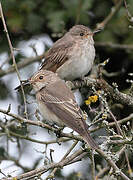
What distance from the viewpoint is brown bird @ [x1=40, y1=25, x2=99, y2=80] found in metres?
7.25

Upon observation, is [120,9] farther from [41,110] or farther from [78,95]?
[41,110]

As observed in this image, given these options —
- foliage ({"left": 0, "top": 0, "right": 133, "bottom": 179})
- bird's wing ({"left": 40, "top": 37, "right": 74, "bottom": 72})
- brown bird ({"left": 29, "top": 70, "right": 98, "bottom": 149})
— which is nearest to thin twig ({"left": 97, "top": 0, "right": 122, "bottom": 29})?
foliage ({"left": 0, "top": 0, "right": 133, "bottom": 179})

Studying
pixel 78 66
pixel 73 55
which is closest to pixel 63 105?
pixel 78 66

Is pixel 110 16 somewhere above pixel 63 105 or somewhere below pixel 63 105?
above

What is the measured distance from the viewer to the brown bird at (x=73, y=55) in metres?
7.25

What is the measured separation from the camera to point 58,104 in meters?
5.72

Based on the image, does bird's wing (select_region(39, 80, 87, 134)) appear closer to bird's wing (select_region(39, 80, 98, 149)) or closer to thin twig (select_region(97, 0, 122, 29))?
bird's wing (select_region(39, 80, 98, 149))

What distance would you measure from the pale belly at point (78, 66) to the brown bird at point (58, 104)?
0.53 m

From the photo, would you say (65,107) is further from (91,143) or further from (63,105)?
(91,143)

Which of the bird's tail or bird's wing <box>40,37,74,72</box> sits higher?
the bird's tail

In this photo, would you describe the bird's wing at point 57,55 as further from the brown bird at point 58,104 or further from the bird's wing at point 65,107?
the bird's wing at point 65,107

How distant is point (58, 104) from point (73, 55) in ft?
6.02

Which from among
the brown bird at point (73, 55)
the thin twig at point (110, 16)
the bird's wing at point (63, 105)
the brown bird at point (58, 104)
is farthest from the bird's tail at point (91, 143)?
the thin twig at point (110, 16)

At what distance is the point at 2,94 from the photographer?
7750 mm
